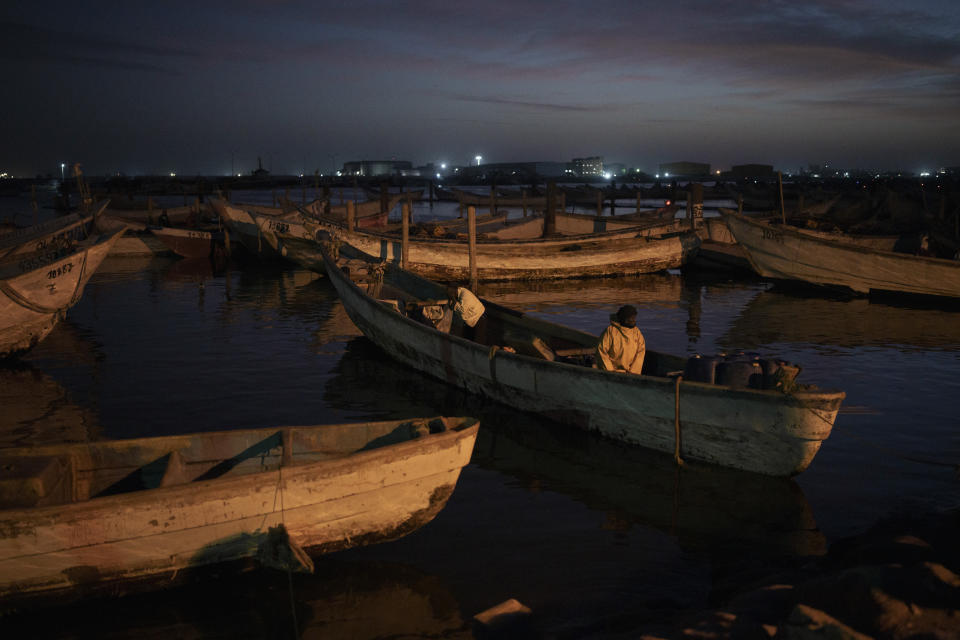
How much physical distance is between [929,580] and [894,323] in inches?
572

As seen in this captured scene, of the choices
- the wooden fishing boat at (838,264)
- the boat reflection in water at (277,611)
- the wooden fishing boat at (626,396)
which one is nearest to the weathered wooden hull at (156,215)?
the wooden fishing boat at (626,396)

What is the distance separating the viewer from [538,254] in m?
23.1

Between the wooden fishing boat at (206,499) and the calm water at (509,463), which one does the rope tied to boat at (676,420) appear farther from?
the wooden fishing boat at (206,499)

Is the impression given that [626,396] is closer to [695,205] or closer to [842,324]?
[842,324]

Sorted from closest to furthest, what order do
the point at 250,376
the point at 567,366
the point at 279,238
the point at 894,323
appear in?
the point at 567,366 < the point at 250,376 < the point at 894,323 < the point at 279,238

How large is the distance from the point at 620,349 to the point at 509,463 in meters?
1.96

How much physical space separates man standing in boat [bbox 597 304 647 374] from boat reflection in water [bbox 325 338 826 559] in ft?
3.23

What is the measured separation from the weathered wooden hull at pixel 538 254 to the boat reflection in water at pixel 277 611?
1604 cm

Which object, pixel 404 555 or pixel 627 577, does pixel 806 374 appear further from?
pixel 404 555

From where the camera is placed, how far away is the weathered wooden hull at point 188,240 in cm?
2723

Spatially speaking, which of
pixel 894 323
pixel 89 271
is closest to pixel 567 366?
pixel 89 271

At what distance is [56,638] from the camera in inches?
198

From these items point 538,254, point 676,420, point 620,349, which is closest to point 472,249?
point 538,254

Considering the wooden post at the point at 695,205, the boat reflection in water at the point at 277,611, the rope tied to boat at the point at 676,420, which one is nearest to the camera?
the boat reflection in water at the point at 277,611
